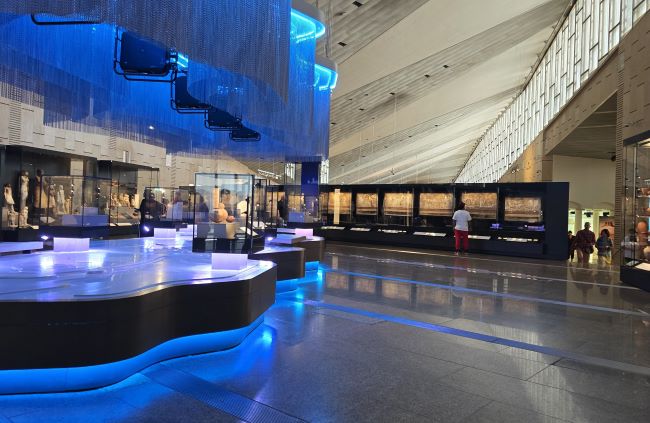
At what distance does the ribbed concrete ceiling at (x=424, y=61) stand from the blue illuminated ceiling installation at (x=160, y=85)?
4.56 metres

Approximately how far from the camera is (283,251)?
7062mm

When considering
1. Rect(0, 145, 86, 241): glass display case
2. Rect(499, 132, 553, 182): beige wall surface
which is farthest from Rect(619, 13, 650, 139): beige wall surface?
Rect(0, 145, 86, 241): glass display case

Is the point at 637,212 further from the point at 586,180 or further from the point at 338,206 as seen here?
the point at 338,206

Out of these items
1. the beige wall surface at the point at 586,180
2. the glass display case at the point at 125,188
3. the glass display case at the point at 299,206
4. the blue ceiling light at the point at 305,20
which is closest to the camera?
the blue ceiling light at the point at 305,20

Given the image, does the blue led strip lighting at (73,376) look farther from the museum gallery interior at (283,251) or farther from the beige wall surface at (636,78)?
the beige wall surface at (636,78)

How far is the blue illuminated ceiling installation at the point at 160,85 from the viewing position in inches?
123

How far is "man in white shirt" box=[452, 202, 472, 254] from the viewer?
14117 mm

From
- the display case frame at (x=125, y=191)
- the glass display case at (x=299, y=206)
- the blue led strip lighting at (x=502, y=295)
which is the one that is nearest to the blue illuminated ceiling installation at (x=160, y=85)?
the blue led strip lighting at (x=502, y=295)

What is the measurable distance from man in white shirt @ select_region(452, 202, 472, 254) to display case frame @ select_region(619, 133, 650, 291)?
5.29m

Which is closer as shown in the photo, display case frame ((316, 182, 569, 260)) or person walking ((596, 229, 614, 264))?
display case frame ((316, 182, 569, 260))

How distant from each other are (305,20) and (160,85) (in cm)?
286

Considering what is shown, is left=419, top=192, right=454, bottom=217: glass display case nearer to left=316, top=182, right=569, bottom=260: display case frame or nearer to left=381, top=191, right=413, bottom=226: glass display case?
left=316, top=182, right=569, bottom=260: display case frame

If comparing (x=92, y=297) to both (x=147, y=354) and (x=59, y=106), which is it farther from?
(x=59, y=106)

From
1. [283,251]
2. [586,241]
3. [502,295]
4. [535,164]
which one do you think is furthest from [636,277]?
[535,164]
